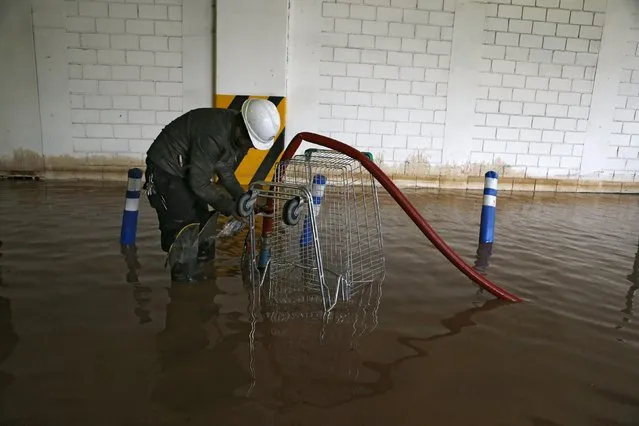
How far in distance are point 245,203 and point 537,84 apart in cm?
710

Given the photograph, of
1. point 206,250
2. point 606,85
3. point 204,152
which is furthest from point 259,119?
point 606,85

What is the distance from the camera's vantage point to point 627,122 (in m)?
8.26

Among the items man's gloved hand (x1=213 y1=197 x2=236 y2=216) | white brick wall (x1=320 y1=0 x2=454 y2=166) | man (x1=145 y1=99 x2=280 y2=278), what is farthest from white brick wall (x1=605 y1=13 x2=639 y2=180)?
man's gloved hand (x1=213 y1=197 x2=236 y2=216)

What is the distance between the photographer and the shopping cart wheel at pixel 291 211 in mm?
2434

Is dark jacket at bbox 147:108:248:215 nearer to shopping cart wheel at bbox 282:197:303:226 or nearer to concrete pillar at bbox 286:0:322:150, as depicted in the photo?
shopping cart wheel at bbox 282:197:303:226

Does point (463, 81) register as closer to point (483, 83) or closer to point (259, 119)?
point (483, 83)

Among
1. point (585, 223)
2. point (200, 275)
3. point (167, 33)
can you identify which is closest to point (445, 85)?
point (585, 223)

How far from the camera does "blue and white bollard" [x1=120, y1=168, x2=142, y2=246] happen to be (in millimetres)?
3820

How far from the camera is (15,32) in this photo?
696cm

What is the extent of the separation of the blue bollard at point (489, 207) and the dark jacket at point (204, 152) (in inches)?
93.6

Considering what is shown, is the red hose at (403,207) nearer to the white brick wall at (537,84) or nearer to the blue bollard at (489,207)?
the blue bollard at (489,207)

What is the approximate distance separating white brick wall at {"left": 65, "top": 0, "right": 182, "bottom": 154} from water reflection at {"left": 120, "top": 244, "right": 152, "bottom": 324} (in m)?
3.88

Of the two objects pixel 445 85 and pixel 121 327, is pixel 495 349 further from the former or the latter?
pixel 445 85

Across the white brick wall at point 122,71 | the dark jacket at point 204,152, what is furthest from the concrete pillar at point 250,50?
the dark jacket at point 204,152
